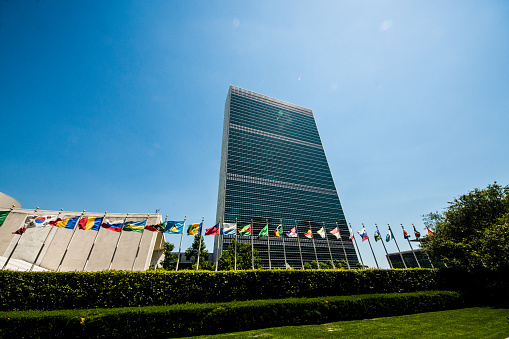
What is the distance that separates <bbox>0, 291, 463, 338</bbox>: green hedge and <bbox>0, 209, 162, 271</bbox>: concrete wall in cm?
1588

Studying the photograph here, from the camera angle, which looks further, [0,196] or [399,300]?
[0,196]

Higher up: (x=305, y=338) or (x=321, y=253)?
(x=321, y=253)

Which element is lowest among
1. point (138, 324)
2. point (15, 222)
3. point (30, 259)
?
point (138, 324)

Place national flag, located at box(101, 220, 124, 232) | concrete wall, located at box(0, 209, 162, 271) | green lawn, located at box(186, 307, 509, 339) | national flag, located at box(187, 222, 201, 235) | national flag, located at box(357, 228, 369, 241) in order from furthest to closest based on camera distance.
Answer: concrete wall, located at box(0, 209, 162, 271), national flag, located at box(357, 228, 369, 241), national flag, located at box(187, 222, 201, 235), national flag, located at box(101, 220, 124, 232), green lawn, located at box(186, 307, 509, 339)

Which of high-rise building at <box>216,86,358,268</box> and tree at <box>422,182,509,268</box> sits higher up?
high-rise building at <box>216,86,358,268</box>

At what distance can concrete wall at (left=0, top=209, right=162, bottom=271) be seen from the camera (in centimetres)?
2753

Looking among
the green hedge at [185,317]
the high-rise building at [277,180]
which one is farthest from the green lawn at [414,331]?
the high-rise building at [277,180]

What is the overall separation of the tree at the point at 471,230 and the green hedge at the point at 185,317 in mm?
13161

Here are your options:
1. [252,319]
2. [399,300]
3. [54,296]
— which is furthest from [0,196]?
[399,300]

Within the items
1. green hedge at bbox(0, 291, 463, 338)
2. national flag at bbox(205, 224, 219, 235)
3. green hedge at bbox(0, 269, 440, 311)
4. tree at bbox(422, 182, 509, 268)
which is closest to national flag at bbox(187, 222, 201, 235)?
national flag at bbox(205, 224, 219, 235)

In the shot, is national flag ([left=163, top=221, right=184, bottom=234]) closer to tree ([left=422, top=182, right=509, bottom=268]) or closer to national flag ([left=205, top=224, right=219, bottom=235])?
national flag ([left=205, top=224, right=219, bottom=235])

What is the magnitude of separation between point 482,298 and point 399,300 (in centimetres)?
1152

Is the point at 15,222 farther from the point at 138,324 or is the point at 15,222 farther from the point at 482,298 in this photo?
the point at 482,298

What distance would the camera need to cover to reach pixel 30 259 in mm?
27297
